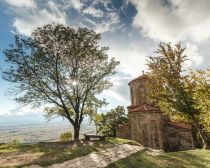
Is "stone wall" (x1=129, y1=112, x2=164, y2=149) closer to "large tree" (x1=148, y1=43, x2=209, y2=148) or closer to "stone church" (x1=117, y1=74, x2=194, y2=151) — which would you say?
"stone church" (x1=117, y1=74, x2=194, y2=151)

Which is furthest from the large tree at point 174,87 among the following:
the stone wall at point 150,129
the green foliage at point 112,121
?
the green foliage at point 112,121

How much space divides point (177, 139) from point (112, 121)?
20.0m

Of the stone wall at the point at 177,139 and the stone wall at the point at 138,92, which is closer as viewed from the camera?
the stone wall at the point at 177,139

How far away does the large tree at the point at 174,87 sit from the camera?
19.9 meters

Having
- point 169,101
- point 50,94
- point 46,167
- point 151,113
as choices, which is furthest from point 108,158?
point 151,113

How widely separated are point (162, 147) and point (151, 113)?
4.81m

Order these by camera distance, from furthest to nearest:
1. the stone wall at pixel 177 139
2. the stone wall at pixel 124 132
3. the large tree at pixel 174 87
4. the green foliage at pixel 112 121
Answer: the green foliage at pixel 112 121 → the stone wall at pixel 124 132 → the stone wall at pixel 177 139 → the large tree at pixel 174 87

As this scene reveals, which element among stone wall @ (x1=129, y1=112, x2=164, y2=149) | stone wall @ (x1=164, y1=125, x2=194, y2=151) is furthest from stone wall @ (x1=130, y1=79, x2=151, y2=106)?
stone wall @ (x1=164, y1=125, x2=194, y2=151)

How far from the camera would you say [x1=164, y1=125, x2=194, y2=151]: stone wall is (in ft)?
99.2

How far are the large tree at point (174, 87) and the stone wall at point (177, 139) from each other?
937cm

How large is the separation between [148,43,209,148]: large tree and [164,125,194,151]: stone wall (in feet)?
30.7

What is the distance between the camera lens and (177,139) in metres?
30.9

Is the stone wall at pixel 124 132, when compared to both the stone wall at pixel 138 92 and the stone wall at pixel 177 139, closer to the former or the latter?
the stone wall at pixel 138 92

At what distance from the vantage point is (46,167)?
37.9ft
